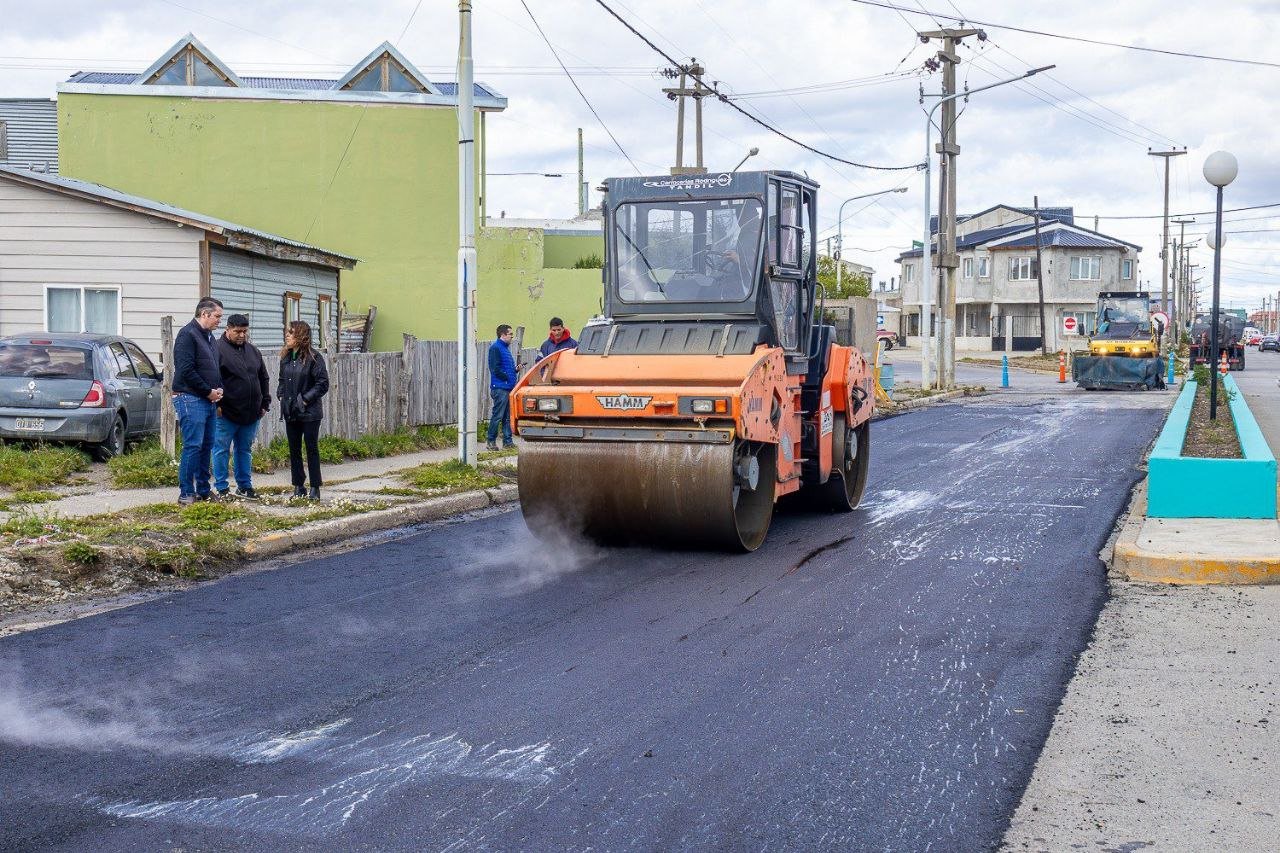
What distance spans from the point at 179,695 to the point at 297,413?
6357mm

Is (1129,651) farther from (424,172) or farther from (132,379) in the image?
(424,172)

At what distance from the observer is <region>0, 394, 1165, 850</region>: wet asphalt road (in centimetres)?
466

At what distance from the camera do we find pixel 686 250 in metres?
10.9

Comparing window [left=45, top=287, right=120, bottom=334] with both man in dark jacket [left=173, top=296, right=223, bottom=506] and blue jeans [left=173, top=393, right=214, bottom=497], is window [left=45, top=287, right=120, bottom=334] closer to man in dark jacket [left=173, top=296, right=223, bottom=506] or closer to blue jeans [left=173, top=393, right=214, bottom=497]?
man in dark jacket [left=173, top=296, right=223, bottom=506]

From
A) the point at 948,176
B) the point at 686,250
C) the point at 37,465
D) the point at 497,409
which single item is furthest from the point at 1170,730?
the point at 948,176

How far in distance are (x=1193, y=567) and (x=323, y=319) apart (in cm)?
1816

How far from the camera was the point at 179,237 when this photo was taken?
1838 centimetres

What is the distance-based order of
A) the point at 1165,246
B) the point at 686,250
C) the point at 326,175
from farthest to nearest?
the point at 1165,246, the point at 326,175, the point at 686,250

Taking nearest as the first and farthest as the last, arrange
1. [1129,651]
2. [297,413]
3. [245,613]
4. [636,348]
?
[1129,651] → [245,613] → [636,348] → [297,413]

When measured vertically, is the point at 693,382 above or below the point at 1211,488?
above

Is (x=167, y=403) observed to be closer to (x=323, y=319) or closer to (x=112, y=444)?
(x=112, y=444)

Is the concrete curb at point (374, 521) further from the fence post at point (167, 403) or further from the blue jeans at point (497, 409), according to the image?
the blue jeans at point (497, 409)

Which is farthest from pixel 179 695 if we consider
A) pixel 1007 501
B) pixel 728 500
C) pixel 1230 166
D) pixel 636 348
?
pixel 1230 166

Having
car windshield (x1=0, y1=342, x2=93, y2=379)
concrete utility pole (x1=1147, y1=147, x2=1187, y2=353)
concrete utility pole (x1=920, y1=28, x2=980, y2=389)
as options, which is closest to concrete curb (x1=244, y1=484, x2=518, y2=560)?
car windshield (x1=0, y1=342, x2=93, y2=379)
